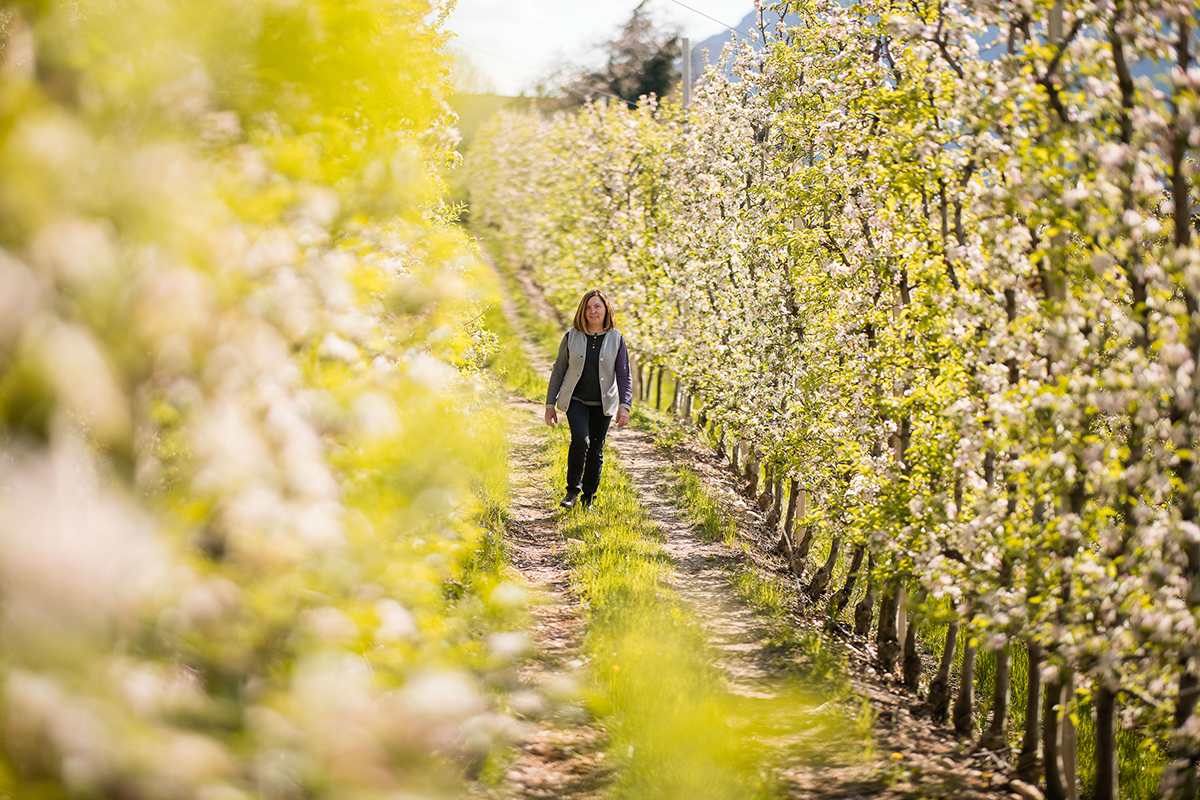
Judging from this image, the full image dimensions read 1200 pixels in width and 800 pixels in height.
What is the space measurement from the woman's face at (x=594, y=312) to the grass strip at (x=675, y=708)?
224cm

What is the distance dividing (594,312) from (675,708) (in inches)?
160

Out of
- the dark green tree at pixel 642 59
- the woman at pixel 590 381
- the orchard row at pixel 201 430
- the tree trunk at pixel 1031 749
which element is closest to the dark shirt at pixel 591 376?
the woman at pixel 590 381

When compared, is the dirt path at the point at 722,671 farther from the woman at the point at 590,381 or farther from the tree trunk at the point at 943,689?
the woman at the point at 590,381

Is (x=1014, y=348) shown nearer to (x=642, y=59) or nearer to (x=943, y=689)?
(x=943, y=689)

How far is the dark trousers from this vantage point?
7320mm

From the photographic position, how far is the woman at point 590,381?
23.7 feet

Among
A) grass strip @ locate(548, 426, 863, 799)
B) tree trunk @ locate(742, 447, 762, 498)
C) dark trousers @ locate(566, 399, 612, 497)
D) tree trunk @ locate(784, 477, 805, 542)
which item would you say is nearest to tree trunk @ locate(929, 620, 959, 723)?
grass strip @ locate(548, 426, 863, 799)

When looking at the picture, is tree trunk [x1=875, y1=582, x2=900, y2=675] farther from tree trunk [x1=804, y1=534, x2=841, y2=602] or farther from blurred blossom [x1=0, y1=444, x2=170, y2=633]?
blurred blossom [x1=0, y1=444, x2=170, y2=633]

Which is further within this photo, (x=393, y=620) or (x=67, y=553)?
(x=393, y=620)

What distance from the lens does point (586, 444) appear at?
7395 millimetres

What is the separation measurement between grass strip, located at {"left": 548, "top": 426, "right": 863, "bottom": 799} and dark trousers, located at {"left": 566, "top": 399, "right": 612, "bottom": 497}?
4.65 ft

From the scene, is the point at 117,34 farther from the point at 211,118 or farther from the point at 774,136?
the point at 774,136

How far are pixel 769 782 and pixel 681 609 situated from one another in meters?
2.03

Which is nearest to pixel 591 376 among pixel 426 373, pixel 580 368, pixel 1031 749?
pixel 580 368
